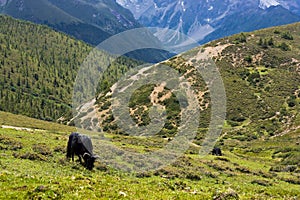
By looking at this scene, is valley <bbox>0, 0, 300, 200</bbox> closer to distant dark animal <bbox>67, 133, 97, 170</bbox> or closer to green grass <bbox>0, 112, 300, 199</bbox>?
green grass <bbox>0, 112, 300, 199</bbox>

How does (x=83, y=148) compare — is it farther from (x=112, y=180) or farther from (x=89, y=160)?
(x=112, y=180)

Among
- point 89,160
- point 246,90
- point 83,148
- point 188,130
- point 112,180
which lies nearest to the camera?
point 112,180

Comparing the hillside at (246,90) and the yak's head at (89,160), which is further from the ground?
the hillside at (246,90)

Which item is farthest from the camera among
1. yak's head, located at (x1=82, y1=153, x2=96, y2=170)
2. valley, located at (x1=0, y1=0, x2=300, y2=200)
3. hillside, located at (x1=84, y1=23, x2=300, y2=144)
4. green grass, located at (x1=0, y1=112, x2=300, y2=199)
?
hillside, located at (x1=84, y1=23, x2=300, y2=144)

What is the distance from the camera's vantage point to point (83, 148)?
30875 mm

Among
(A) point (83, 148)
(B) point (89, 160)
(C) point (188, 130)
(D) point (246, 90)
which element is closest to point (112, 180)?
(B) point (89, 160)

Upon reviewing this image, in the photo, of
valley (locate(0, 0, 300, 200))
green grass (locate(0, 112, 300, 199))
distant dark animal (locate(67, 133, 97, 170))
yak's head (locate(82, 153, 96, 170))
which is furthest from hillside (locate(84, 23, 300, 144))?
yak's head (locate(82, 153, 96, 170))

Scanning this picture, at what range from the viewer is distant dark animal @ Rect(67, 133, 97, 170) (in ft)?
99.9

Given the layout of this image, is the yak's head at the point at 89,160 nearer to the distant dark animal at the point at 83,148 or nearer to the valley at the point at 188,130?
the distant dark animal at the point at 83,148

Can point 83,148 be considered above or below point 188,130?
above

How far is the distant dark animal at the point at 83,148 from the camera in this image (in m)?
30.4

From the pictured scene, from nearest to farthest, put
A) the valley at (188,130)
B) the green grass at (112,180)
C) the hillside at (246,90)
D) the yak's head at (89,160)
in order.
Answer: the green grass at (112,180) → the valley at (188,130) → the yak's head at (89,160) → the hillside at (246,90)

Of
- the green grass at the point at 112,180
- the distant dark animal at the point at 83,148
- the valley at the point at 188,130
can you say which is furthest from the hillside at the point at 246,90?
Answer: the distant dark animal at the point at 83,148

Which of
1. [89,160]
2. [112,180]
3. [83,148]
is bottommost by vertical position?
[89,160]
